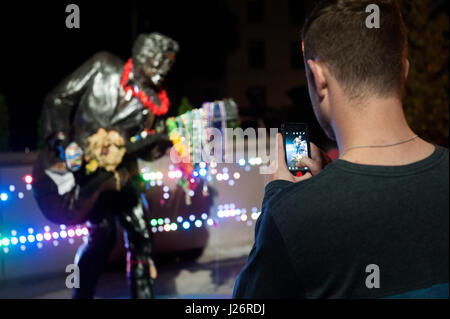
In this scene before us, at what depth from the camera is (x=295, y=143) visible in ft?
5.40

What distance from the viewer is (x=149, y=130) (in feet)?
13.1

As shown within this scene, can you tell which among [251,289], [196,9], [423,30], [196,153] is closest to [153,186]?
[196,153]

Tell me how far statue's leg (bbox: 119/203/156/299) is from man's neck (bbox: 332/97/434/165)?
2.94 m

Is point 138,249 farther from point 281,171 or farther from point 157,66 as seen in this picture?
point 281,171

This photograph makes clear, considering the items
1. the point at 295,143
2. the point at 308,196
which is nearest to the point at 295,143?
the point at 295,143

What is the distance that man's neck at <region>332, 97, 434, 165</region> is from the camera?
1.15 m

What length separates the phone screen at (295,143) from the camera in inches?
64.0

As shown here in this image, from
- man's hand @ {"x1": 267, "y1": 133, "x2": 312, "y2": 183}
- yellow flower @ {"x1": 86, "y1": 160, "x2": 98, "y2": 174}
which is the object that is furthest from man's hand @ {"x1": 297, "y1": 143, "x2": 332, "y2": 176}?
yellow flower @ {"x1": 86, "y1": 160, "x2": 98, "y2": 174}

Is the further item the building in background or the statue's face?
the building in background

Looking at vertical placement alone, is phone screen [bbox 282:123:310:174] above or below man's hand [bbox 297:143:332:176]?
above

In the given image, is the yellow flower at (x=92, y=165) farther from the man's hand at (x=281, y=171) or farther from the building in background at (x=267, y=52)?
the building in background at (x=267, y=52)

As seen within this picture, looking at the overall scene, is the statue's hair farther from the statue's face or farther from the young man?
the young man

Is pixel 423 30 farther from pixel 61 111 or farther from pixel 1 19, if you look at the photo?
pixel 1 19

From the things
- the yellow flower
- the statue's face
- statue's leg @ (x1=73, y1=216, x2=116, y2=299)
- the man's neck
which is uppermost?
the statue's face
